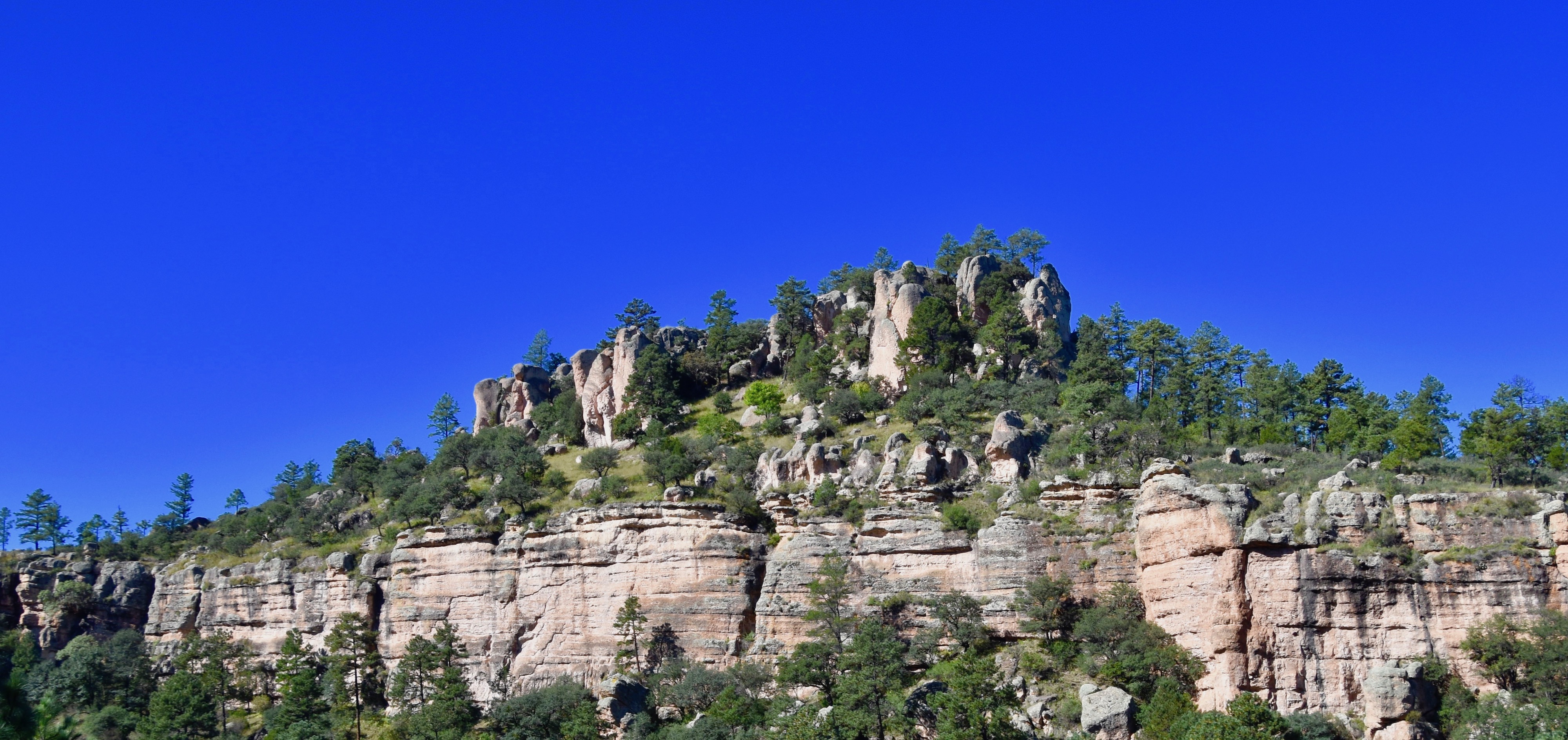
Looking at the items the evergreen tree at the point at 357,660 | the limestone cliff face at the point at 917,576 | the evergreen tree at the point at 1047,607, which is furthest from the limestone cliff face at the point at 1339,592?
the evergreen tree at the point at 357,660

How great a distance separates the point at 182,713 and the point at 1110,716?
45.4 meters

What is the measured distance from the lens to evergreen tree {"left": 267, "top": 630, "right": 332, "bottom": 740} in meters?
51.8

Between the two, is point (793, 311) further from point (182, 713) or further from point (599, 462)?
point (182, 713)

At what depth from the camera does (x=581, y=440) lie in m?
80.0

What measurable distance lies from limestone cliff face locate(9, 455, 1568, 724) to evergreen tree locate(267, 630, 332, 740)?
3994mm

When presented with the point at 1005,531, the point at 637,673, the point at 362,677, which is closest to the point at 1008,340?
the point at 1005,531

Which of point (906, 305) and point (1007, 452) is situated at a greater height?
point (906, 305)

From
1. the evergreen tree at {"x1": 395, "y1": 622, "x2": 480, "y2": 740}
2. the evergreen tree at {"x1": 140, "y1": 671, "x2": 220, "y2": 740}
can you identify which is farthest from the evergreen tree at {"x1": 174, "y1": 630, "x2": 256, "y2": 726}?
the evergreen tree at {"x1": 395, "y1": 622, "x2": 480, "y2": 740}

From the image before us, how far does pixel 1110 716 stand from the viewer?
136 feet

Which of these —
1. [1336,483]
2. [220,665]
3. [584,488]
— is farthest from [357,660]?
[1336,483]

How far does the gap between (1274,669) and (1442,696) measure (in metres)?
5.62

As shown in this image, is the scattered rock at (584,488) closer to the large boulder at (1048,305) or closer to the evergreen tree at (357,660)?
the evergreen tree at (357,660)

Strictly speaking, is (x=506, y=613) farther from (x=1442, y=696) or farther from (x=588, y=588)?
(x=1442, y=696)

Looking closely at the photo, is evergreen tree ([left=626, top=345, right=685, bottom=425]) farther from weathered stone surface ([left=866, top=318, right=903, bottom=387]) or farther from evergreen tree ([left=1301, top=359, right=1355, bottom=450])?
evergreen tree ([left=1301, top=359, right=1355, bottom=450])
